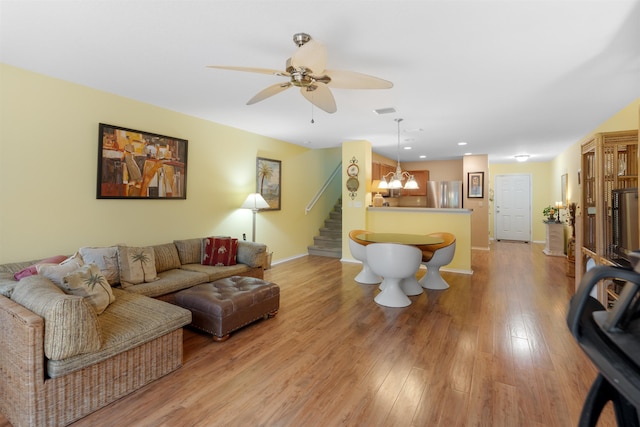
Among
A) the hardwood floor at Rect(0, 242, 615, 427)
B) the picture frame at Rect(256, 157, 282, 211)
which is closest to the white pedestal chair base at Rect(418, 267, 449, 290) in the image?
the hardwood floor at Rect(0, 242, 615, 427)

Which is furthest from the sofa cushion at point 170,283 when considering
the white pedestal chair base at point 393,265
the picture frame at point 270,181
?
→ the picture frame at point 270,181

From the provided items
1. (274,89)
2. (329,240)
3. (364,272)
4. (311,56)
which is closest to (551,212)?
(329,240)

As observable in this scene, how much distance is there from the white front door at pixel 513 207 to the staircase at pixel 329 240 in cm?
524

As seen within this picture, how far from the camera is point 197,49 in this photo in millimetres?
2389

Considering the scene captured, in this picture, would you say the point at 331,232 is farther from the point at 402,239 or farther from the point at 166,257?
the point at 166,257

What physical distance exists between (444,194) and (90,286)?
7.91 m

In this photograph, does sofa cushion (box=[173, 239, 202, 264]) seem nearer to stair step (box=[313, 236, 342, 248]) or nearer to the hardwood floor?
the hardwood floor

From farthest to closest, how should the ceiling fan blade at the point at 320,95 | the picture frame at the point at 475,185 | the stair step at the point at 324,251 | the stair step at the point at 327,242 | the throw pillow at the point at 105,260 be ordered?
1. the picture frame at the point at 475,185
2. the stair step at the point at 327,242
3. the stair step at the point at 324,251
4. the throw pillow at the point at 105,260
5. the ceiling fan blade at the point at 320,95

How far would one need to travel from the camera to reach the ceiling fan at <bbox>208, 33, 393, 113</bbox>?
1.85 metres

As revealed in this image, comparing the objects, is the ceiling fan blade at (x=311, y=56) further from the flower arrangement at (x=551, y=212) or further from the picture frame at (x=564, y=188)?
the flower arrangement at (x=551, y=212)

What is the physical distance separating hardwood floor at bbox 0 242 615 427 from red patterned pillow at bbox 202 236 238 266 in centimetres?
101

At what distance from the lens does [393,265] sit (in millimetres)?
3541

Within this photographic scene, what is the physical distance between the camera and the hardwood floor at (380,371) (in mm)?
1781

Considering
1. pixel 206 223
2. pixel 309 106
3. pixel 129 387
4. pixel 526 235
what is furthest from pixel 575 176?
pixel 129 387
